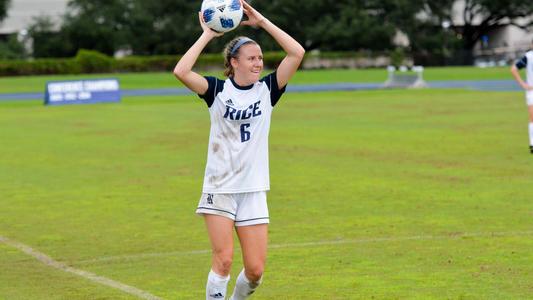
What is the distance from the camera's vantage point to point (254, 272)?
27.4 ft

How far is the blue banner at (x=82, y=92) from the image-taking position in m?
44.2

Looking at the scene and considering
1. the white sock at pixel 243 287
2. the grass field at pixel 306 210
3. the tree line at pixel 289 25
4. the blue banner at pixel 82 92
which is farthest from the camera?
the tree line at pixel 289 25

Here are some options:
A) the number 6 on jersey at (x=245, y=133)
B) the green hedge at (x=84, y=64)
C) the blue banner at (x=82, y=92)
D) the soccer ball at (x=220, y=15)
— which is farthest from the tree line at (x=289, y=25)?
the number 6 on jersey at (x=245, y=133)

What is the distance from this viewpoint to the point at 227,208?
27.2 ft

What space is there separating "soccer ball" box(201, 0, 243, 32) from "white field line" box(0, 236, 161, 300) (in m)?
2.53

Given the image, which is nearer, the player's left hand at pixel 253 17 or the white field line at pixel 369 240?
the player's left hand at pixel 253 17

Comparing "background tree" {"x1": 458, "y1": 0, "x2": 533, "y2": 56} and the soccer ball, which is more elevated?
the soccer ball

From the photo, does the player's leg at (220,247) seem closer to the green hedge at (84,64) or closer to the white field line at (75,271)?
the white field line at (75,271)

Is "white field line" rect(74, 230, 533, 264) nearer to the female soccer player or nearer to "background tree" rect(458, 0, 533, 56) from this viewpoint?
the female soccer player

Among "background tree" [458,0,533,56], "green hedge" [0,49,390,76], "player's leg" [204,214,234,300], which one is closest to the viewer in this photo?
"player's leg" [204,214,234,300]

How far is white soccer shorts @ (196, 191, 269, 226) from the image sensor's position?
8312 millimetres

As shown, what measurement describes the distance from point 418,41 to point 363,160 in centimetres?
8003

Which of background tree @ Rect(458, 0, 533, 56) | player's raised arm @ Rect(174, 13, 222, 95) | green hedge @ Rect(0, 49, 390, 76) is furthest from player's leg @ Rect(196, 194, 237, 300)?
background tree @ Rect(458, 0, 533, 56)

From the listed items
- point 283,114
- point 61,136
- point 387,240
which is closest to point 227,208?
point 387,240
